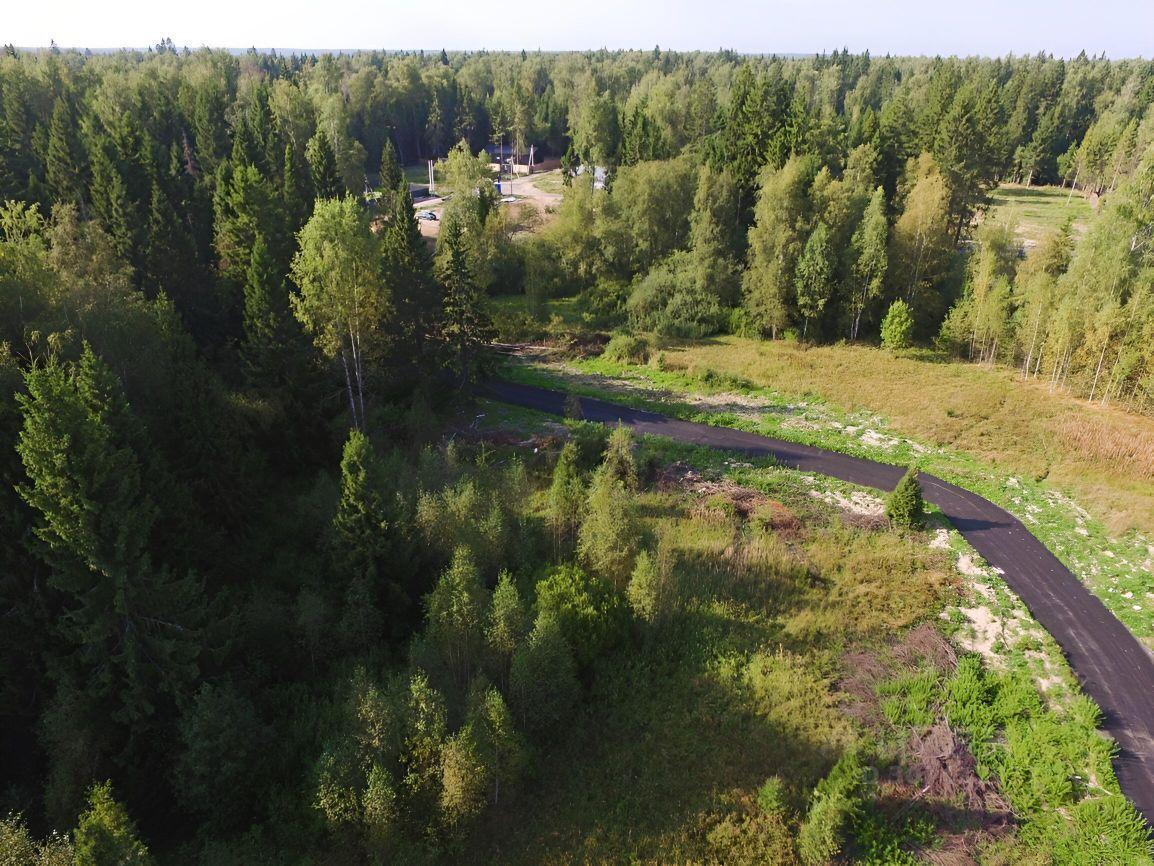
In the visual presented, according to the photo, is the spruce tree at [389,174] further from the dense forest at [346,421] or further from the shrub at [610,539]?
the shrub at [610,539]

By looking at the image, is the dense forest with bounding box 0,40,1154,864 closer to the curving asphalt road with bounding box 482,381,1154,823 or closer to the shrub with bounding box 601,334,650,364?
the shrub with bounding box 601,334,650,364

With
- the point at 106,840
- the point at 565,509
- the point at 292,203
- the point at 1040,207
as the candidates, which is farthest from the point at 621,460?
the point at 1040,207

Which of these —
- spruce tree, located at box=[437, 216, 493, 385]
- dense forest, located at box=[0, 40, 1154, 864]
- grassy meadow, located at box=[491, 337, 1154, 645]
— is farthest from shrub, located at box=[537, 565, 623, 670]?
spruce tree, located at box=[437, 216, 493, 385]

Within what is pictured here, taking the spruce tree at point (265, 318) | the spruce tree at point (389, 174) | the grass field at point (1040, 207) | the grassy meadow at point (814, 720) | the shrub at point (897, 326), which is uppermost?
the spruce tree at point (389, 174)

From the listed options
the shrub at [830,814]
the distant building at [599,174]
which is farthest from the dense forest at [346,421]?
the distant building at [599,174]

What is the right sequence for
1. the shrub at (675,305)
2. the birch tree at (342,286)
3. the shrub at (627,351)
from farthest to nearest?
the shrub at (675,305), the shrub at (627,351), the birch tree at (342,286)

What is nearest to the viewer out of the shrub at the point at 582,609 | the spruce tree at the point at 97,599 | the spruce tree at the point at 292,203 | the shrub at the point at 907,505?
the spruce tree at the point at 97,599

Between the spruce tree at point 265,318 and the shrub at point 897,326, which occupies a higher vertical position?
the spruce tree at point 265,318
